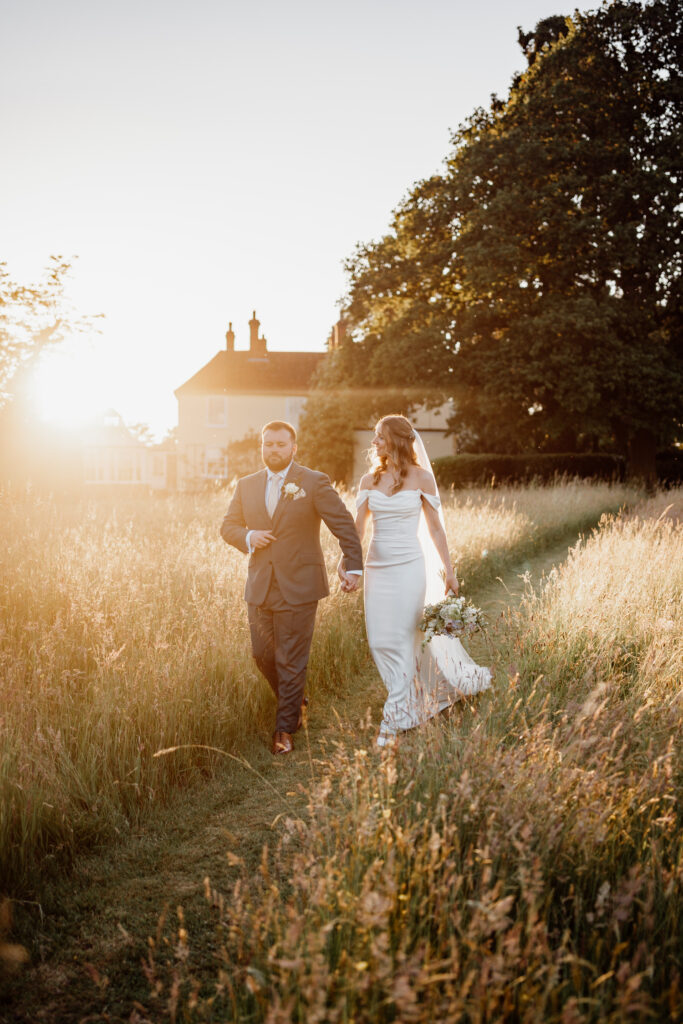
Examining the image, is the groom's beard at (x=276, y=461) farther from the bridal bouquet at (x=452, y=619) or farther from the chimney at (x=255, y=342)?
the chimney at (x=255, y=342)

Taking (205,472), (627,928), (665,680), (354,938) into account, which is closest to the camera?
(354,938)

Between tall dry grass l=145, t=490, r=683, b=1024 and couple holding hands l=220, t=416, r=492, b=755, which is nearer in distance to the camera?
tall dry grass l=145, t=490, r=683, b=1024

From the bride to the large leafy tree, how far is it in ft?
49.9

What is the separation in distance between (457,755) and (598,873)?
3.18ft

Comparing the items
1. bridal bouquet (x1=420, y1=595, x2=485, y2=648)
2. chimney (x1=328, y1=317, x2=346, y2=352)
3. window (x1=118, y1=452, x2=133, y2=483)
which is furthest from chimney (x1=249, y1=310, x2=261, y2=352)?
bridal bouquet (x1=420, y1=595, x2=485, y2=648)

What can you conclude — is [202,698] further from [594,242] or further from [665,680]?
[594,242]

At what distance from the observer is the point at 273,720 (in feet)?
17.9

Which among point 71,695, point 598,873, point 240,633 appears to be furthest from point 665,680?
point 71,695

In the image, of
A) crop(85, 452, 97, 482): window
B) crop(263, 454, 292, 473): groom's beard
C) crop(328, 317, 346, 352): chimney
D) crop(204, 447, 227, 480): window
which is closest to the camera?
crop(263, 454, 292, 473): groom's beard

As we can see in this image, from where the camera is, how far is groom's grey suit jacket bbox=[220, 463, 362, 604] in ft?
16.9

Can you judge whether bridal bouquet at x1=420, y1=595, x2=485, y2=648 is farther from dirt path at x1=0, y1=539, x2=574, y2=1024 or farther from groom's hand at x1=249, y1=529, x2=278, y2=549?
groom's hand at x1=249, y1=529, x2=278, y2=549

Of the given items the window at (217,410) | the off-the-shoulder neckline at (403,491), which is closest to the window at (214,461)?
the window at (217,410)

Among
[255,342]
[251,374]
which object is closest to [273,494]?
[251,374]

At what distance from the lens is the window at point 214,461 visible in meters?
43.1
